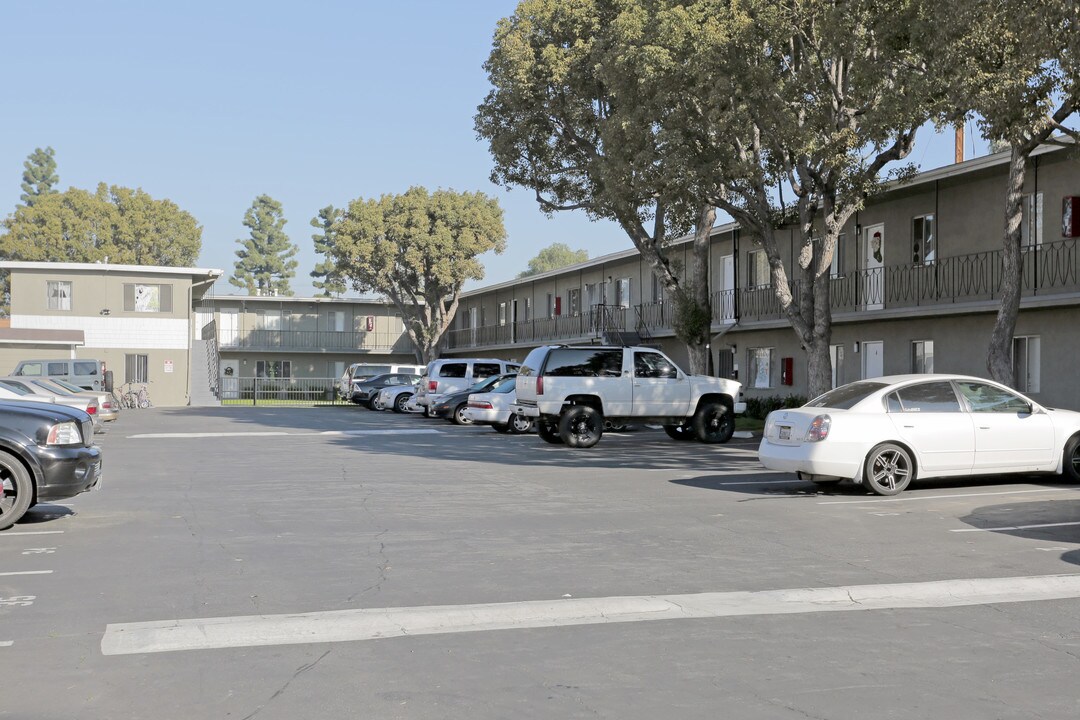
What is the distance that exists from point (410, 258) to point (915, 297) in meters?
35.5

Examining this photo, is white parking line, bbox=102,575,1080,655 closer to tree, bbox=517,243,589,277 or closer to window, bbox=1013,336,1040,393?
window, bbox=1013,336,1040,393

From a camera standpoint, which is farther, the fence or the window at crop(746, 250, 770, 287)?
the fence

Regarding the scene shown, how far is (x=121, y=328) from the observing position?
53.3 meters

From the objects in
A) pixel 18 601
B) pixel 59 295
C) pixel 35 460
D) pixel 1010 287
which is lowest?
pixel 18 601

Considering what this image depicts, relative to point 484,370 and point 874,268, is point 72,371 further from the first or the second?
point 874,268

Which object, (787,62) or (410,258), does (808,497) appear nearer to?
(787,62)

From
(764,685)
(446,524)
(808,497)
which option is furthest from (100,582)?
(808,497)

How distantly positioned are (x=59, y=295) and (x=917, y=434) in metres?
47.5

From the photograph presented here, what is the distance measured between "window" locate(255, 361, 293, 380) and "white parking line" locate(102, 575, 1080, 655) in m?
67.8

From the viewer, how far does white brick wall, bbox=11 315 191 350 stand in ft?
173

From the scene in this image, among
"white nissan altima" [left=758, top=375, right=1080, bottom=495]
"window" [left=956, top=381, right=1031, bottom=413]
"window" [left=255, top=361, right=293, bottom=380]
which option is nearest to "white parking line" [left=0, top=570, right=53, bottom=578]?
"white nissan altima" [left=758, top=375, right=1080, bottom=495]

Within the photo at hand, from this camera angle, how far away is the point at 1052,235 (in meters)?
25.2

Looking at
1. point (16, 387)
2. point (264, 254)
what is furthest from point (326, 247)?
point (16, 387)

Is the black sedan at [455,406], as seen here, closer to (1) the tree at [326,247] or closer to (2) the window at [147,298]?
(2) the window at [147,298]
